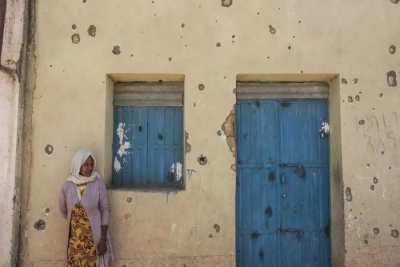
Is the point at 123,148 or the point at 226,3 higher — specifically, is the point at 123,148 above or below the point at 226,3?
below

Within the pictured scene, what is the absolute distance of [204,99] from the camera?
445 cm

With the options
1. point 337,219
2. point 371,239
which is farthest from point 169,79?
point 371,239

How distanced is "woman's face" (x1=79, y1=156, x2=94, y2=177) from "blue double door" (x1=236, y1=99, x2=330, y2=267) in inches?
61.3

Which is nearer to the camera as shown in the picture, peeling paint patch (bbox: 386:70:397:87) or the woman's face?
the woman's face

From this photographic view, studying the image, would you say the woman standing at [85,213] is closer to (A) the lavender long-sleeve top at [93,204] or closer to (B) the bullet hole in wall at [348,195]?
(A) the lavender long-sleeve top at [93,204]

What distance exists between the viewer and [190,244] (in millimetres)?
4379

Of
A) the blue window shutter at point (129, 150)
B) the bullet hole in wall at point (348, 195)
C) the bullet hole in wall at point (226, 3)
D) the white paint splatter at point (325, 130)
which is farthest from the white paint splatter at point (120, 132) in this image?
the bullet hole in wall at point (348, 195)

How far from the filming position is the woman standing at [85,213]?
13.1ft

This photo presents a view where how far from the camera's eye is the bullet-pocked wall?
436 centimetres

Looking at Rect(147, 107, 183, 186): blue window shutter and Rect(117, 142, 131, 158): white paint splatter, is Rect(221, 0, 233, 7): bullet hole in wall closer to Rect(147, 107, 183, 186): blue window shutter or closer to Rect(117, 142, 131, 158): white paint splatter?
Rect(147, 107, 183, 186): blue window shutter

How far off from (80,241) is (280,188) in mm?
2132

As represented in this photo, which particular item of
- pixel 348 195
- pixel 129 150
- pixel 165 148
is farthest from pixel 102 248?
pixel 348 195

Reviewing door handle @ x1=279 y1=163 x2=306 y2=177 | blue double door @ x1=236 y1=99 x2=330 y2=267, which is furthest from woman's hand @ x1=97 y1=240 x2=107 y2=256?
door handle @ x1=279 y1=163 x2=306 y2=177

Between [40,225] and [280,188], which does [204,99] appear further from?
[40,225]
